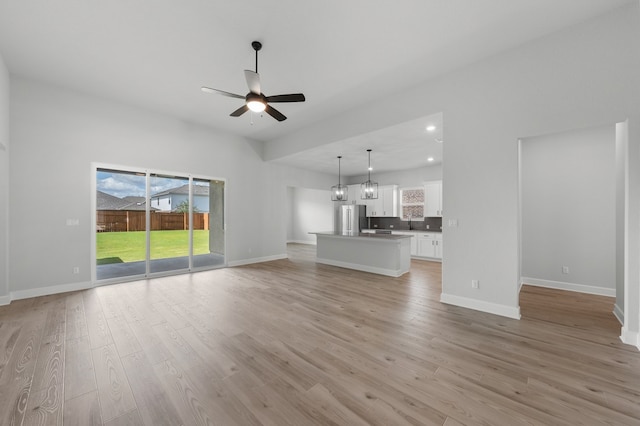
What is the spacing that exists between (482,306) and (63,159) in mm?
7102

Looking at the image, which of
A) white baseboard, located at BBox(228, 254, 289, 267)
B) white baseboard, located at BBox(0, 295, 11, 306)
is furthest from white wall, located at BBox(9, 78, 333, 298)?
white baseboard, located at BBox(228, 254, 289, 267)

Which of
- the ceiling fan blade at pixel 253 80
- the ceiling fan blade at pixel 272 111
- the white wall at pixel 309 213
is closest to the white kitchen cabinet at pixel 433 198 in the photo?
the white wall at pixel 309 213

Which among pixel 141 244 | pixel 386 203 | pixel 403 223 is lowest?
pixel 141 244

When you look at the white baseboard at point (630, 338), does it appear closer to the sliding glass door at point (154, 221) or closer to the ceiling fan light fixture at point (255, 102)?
the ceiling fan light fixture at point (255, 102)

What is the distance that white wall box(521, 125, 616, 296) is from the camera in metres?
4.03

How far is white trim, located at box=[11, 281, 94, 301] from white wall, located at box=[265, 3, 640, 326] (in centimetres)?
621

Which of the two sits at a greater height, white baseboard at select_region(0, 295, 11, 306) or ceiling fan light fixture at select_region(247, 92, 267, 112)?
ceiling fan light fixture at select_region(247, 92, 267, 112)

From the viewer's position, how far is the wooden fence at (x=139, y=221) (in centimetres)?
481

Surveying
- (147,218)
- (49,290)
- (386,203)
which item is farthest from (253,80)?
(386,203)

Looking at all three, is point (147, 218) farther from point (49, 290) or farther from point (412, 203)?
point (412, 203)

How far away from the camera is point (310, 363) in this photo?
2189 mm

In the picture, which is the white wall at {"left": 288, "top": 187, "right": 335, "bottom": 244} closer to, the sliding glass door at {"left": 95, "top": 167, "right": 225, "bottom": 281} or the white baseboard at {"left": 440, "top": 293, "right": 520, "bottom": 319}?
the sliding glass door at {"left": 95, "top": 167, "right": 225, "bottom": 281}

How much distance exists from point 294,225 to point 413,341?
404 inches

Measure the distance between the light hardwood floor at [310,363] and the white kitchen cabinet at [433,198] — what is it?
13.3 ft
